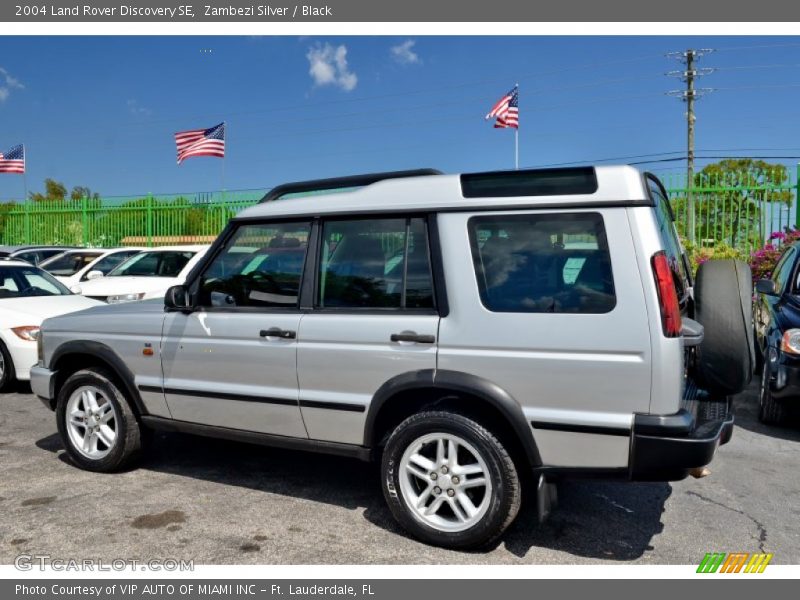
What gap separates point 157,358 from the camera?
456 centimetres

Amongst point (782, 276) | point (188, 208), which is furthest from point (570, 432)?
point (188, 208)

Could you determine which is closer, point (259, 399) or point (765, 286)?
point (259, 399)

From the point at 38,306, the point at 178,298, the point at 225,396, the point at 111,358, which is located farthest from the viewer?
the point at 38,306

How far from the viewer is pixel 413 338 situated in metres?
3.65

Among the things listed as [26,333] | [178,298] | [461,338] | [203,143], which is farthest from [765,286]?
[203,143]

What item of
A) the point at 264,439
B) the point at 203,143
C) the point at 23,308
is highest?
the point at 203,143

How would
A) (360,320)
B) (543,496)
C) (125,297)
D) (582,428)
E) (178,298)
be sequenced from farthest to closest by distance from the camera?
(125,297)
(178,298)
(360,320)
(543,496)
(582,428)

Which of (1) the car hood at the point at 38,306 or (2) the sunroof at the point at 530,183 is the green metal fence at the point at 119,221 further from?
(2) the sunroof at the point at 530,183

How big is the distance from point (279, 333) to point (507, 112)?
48.8ft

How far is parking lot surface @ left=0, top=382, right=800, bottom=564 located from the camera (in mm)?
3645

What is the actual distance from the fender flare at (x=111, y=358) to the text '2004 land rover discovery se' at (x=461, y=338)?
8cm

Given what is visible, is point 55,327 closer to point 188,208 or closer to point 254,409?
point 254,409

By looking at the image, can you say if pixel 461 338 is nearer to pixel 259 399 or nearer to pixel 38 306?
pixel 259 399

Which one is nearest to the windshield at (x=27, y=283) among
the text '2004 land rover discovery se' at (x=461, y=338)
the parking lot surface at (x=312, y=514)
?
the parking lot surface at (x=312, y=514)
